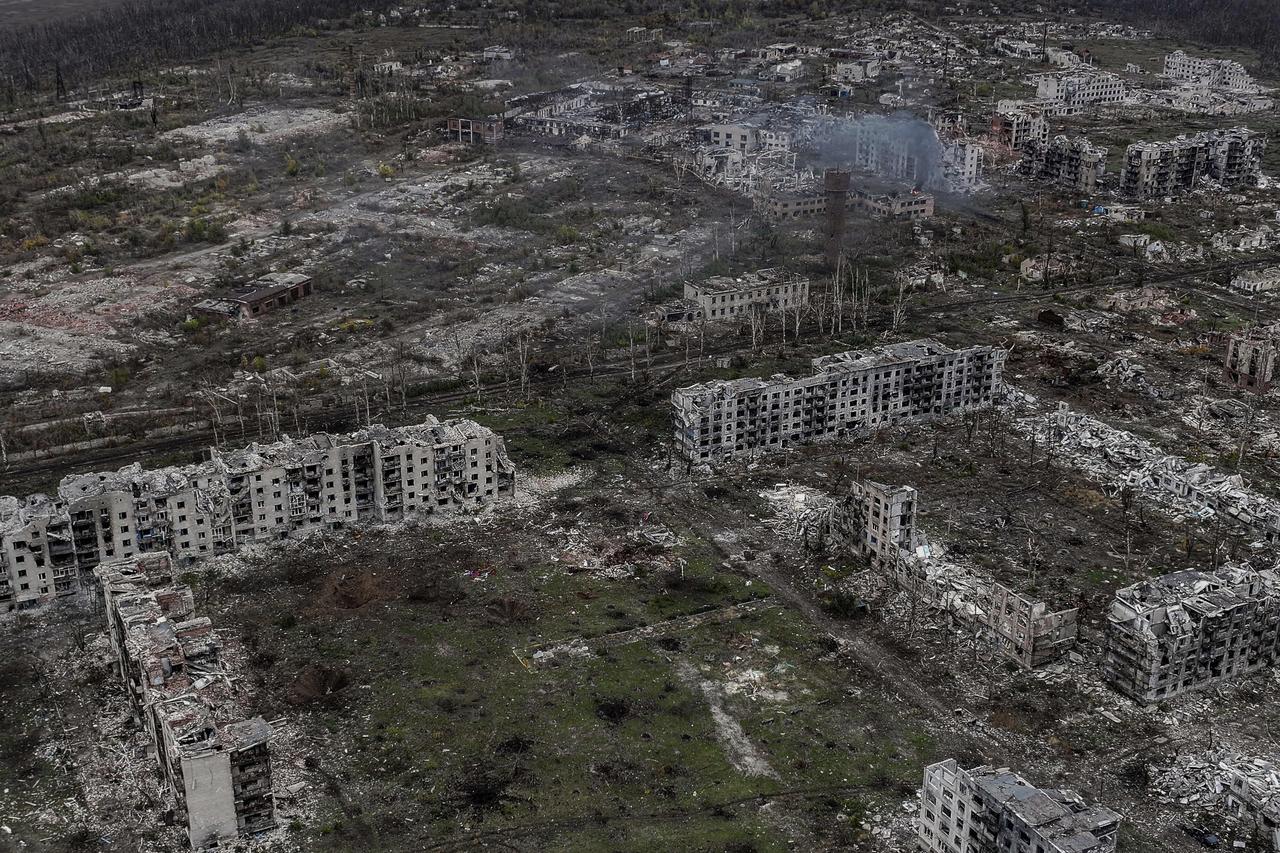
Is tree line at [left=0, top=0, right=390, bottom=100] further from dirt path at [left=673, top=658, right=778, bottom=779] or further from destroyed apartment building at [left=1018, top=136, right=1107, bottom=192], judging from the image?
dirt path at [left=673, top=658, right=778, bottom=779]

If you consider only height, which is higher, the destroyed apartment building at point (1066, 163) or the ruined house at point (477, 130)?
the ruined house at point (477, 130)

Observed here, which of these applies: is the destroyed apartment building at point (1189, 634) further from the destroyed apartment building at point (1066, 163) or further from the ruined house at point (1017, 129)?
the ruined house at point (1017, 129)

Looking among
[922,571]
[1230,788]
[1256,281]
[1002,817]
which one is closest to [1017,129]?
[1256,281]

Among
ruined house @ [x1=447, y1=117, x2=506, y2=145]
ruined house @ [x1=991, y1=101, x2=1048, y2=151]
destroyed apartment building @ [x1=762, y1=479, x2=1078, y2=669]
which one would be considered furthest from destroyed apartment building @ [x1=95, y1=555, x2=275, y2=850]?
ruined house @ [x1=991, y1=101, x2=1048, y2=151]

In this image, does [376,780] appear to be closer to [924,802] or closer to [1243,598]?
[924,802]

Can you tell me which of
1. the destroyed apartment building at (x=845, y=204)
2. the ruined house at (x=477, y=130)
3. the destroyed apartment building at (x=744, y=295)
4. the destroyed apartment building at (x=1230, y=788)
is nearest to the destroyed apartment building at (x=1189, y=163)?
the destroyed apartment building at (x=845, y=204)
